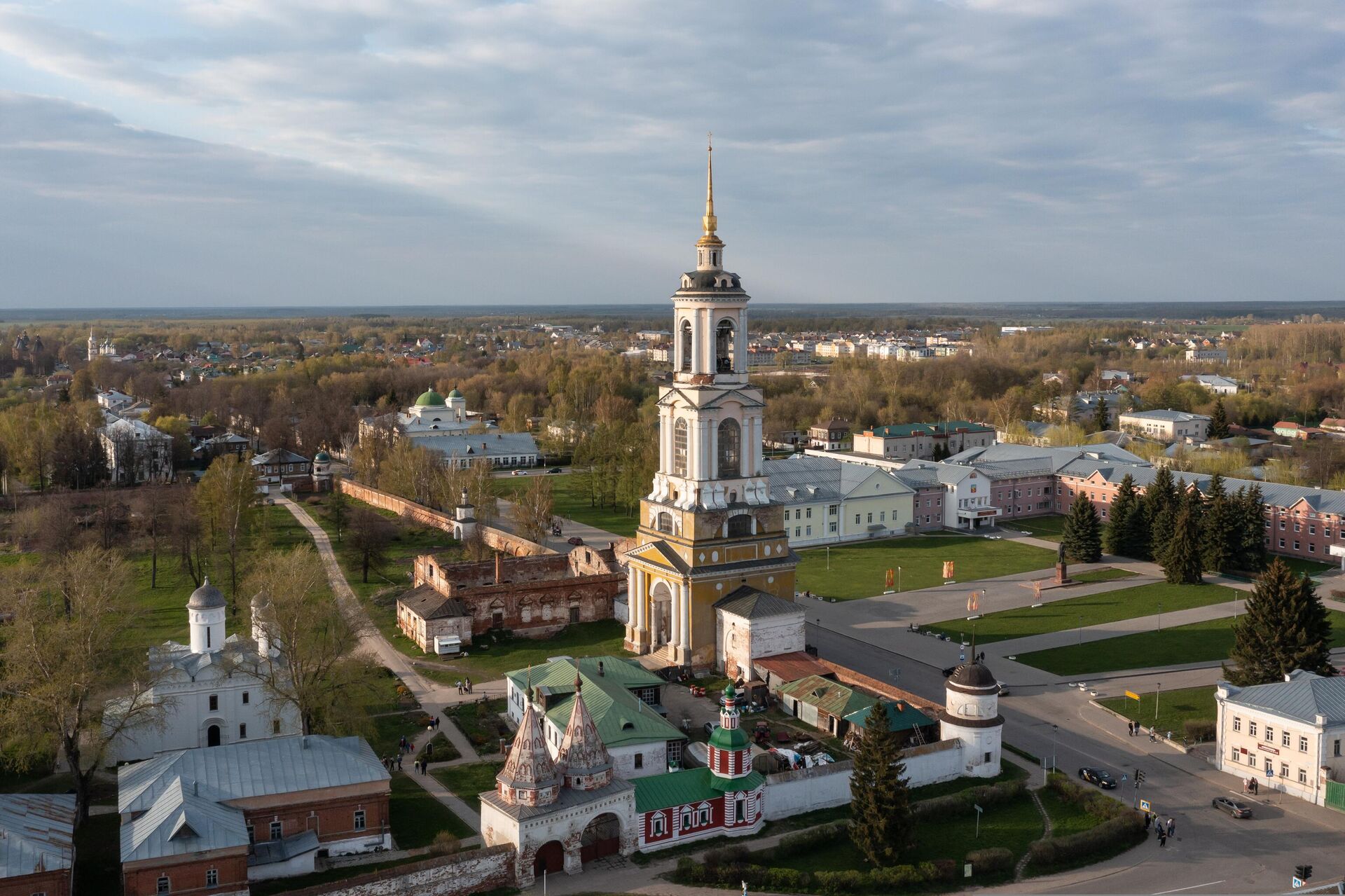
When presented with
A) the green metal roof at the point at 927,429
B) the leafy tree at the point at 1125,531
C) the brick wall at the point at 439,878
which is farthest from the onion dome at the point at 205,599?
the green metal roof at the point at 927,429

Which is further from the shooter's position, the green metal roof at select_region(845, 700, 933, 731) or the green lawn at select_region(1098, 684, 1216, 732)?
the green lawn at select_region(1098, 684, 1216, 732)

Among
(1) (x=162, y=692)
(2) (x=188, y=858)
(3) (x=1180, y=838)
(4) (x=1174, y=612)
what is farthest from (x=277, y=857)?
(4) (x=1174, y=612)

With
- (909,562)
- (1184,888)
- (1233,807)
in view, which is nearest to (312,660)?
(1184,888)

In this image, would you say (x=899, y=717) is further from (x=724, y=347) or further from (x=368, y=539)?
(x=368, y=539)

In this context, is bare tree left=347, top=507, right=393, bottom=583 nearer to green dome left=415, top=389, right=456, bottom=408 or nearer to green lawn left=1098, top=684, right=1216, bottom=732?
green lawn left=1098, top=684, right=1216, bottom=732

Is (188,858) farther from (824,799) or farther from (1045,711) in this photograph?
(1045,711)

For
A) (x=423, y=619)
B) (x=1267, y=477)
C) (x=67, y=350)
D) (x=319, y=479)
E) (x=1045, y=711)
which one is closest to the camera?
(x=1045, y=711)

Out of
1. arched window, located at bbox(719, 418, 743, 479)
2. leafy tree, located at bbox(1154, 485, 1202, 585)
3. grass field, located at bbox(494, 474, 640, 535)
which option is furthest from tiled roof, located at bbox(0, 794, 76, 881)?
leafy tree, located at bbox(1154, 485, 1202, 585)
